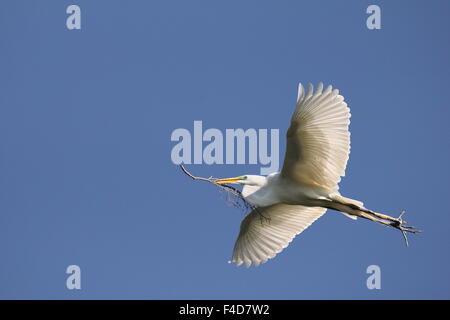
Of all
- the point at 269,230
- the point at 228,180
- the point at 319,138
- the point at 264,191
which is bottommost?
the point at 269,230

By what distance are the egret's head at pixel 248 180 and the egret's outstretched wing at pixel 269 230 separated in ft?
2.38

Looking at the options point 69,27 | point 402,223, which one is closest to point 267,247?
point 402,223

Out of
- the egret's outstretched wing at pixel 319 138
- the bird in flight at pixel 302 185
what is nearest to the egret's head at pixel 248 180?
the bird in flight at pixel 302 185

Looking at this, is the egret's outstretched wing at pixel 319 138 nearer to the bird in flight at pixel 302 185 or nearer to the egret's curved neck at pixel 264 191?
the bird in flight at pixel 302 185

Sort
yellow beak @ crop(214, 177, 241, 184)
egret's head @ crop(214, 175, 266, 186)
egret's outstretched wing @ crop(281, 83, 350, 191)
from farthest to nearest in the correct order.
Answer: yellow beak @ crop(214, 177, 241, 184) < egret's head @ crop(214, 175, 266, 186) < egret's outstretched wing @ crop(281, 83, 350, 191)

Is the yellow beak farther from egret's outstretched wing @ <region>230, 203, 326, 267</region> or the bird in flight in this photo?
egret's outstretched wing @ <region>230, 203, 326, 267</region>

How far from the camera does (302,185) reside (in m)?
8.36

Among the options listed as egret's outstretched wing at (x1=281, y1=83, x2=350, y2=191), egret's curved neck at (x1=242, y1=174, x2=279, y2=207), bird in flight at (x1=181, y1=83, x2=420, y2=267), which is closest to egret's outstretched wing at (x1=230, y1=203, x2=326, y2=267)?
bird in flight at (x1=181, y1=83, x2=420, y2=267)

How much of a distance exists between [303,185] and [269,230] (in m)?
1.11

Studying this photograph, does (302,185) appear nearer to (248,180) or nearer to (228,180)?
(248,180)

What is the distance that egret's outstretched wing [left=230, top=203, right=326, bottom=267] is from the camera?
360 inches

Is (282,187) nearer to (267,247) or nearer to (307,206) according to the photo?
(307,206)

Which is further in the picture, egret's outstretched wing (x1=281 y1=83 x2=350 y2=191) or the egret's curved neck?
the egret's curved neck

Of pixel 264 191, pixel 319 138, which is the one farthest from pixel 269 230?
pixel 319 138
